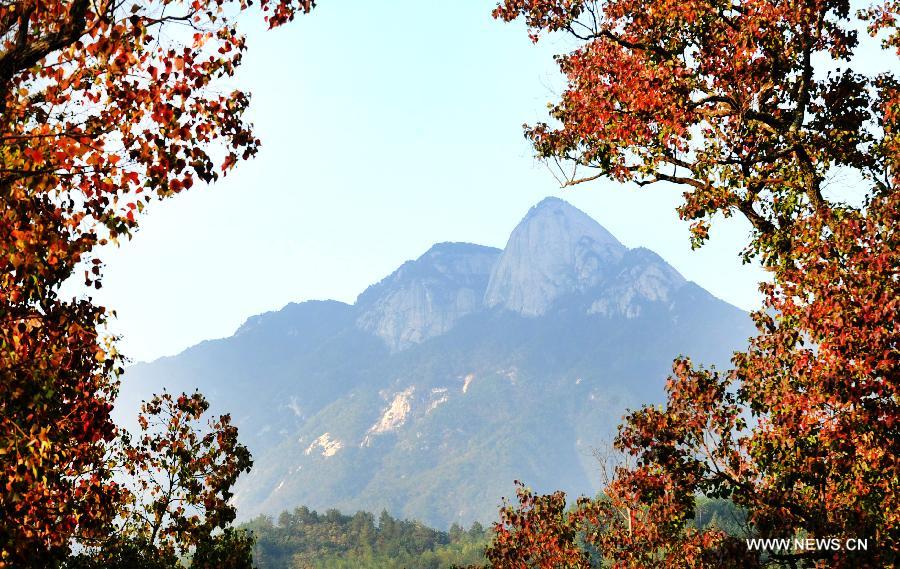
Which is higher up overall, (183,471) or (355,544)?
(183,471)

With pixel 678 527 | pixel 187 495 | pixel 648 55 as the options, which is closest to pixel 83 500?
pixel 187 495

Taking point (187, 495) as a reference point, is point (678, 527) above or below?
below

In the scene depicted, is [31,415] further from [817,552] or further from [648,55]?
[648,55]

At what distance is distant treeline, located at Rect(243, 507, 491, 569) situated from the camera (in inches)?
6024

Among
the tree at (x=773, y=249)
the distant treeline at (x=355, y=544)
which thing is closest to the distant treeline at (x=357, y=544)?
the distant treeline at (x=355, y=544)

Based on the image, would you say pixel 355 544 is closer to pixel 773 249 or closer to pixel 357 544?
pixel 357 544

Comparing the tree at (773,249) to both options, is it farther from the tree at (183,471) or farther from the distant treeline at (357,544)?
the distant treeline at (357,544)

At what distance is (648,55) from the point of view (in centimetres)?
1277

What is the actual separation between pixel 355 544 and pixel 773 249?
551 ft

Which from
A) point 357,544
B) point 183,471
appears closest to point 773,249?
point 183,471

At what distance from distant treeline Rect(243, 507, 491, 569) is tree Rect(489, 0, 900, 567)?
13532cm

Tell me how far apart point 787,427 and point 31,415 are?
8.47 meters

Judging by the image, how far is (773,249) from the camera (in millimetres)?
11570

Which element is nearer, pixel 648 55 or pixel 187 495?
pixel 648 55
